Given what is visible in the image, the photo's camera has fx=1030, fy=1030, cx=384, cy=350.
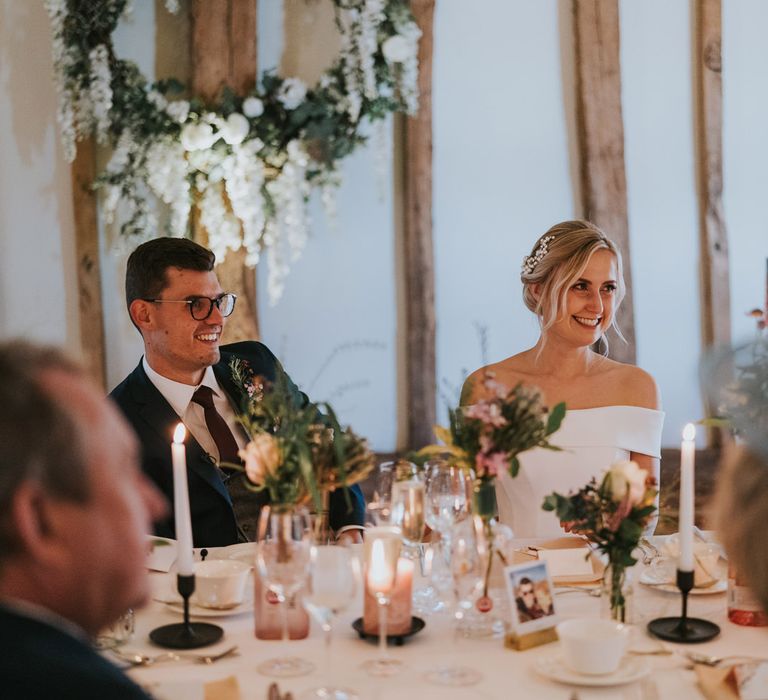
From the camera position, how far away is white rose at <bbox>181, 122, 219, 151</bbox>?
4270mm

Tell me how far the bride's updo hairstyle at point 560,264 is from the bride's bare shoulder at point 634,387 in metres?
0.18


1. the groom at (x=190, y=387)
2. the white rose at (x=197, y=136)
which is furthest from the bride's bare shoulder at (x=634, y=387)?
the white rose at (x=197, y=136)

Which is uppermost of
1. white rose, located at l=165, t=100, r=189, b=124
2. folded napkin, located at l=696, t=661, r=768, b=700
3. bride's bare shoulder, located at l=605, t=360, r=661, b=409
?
white rose, located at l=165, t=100, r=189, b=124

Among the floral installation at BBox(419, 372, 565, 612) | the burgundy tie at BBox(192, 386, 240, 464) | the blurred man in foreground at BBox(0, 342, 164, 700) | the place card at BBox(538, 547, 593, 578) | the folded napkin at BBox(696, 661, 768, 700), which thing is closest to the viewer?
the blurred man in foreground at BBox(0, 342, 164, 700)

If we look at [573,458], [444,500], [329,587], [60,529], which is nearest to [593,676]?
[329,587]

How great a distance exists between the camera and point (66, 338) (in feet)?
15.0

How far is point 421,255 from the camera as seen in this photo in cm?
454

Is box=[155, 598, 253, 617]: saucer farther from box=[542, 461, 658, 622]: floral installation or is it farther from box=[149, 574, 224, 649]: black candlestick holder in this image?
box=[542, 461, 658, 622]: floral installation

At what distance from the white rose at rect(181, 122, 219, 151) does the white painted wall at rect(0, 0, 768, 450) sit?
57cm

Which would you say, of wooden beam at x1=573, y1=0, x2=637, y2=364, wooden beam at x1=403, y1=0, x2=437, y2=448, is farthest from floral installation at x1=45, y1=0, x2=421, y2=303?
wooden beam at x1=573, y1=0, x2=637, y2=364

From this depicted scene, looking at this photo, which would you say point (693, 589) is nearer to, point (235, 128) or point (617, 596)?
point (617, 596)

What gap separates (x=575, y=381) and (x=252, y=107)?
1908 mm

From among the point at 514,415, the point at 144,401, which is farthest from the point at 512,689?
the point at 144,401

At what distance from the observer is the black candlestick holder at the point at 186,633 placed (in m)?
1.82
